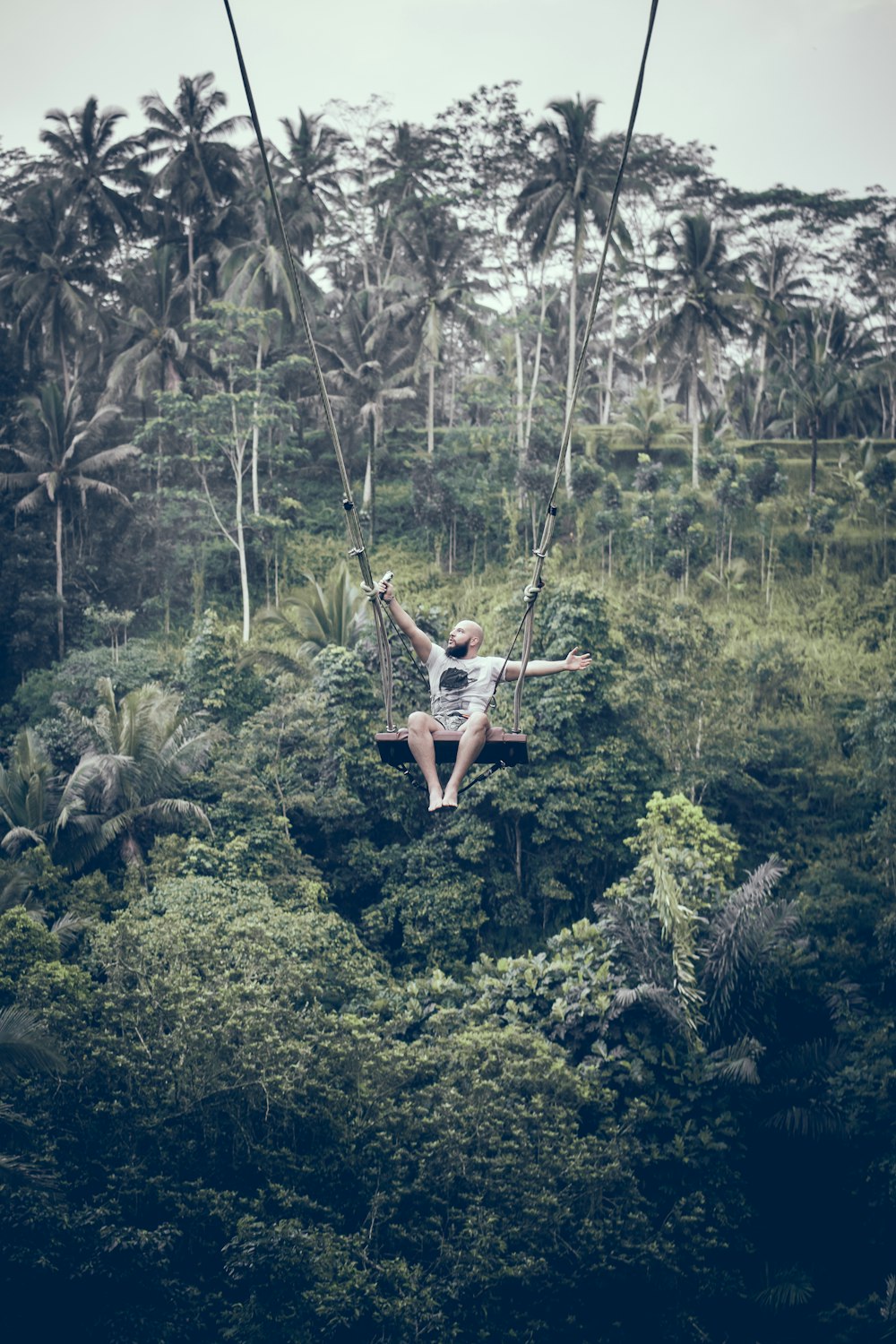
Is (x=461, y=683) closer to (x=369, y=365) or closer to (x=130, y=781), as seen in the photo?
(x=130, y=781)

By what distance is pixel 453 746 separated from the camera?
8.09m

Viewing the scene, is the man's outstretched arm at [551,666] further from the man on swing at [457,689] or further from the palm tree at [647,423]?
the palm tree at [647,423]

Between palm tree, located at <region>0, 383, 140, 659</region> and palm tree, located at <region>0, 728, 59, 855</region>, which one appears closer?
palm tree, located at <region>0, 728, 59, 855</region>

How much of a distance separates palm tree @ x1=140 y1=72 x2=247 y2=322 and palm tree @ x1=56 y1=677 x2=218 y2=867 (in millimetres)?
15502

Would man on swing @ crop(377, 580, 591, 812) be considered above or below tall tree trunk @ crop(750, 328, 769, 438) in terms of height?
below

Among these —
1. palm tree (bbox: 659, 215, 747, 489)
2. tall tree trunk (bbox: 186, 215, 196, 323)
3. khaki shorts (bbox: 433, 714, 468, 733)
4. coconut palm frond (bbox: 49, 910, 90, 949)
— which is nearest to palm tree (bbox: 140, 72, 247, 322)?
tall tree trunk (bbox: 186, 215, 196, 323)

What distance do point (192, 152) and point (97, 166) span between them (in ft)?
7.52

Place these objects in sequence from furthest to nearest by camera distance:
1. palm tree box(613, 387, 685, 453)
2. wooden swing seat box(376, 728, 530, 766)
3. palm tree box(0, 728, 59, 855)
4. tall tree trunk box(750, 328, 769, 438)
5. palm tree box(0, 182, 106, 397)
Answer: tall tree trunk box(750, 328, 769, 438), palm tree box(613, 387, 685, 453), palm tree box(0, 182, 106, 397), palm tree box(0, 728, 59, 855), wooden swing seat box(376, 728, 530, 766)

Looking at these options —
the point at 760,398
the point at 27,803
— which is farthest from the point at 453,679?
the point at 760,398

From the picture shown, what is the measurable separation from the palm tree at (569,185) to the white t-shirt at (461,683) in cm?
2290

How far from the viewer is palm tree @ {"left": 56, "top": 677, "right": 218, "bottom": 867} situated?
1919 cm

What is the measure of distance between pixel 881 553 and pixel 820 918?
42.1ft

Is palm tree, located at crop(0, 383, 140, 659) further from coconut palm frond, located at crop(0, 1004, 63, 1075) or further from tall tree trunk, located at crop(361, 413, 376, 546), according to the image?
coconut palm frond, located at crop(0, 1004, 63, 1075)

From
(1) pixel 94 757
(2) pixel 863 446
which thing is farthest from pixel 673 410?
(1) pixel 94 757
